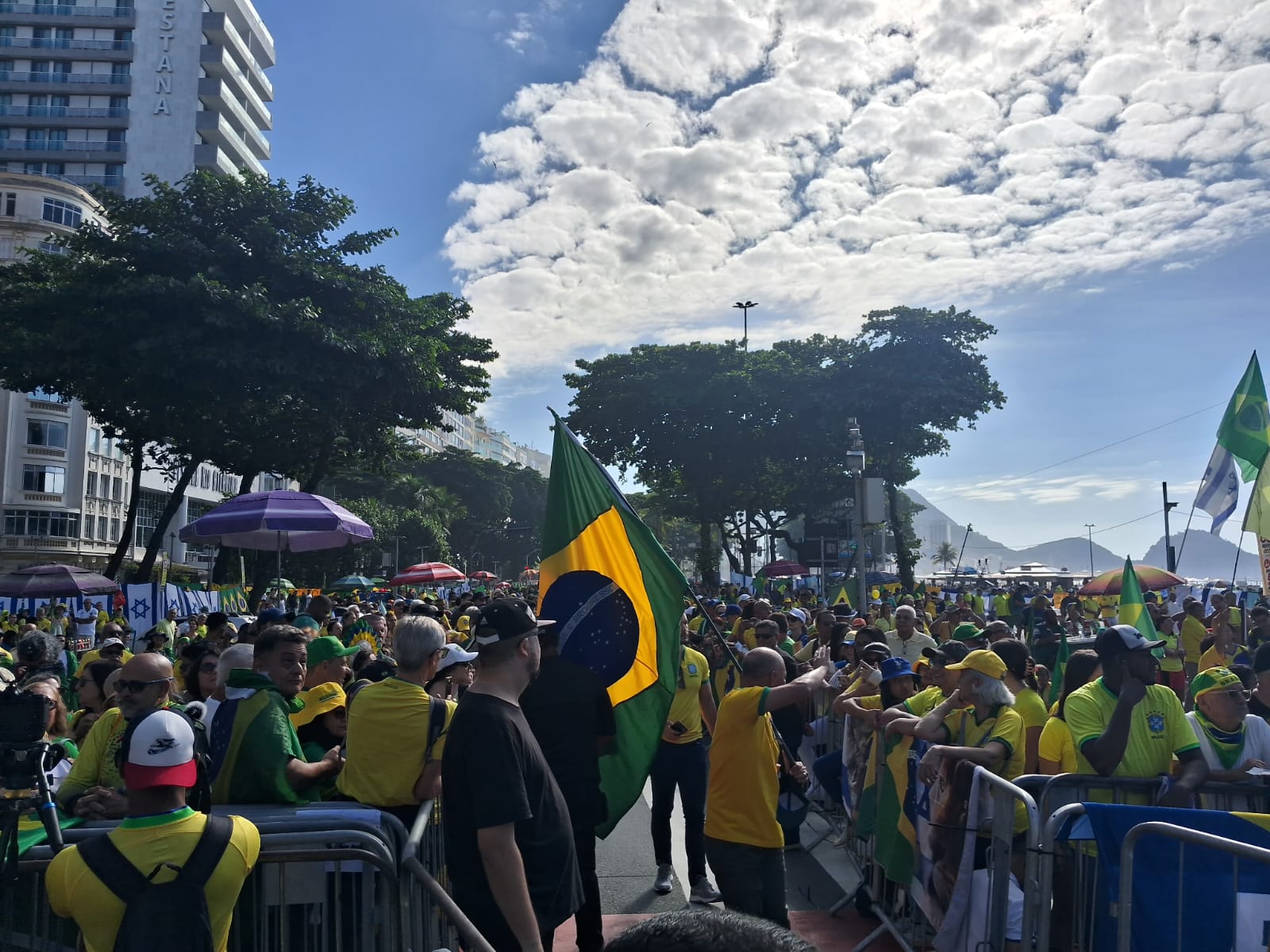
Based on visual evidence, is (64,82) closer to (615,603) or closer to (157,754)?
(615,603)

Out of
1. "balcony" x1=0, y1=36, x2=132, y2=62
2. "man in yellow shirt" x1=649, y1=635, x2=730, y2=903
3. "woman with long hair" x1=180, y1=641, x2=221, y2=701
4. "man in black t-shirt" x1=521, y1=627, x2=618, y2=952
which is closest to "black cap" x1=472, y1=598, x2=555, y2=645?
"man in black t-shirt" x1=521, y1=627, x2=618, y2=952

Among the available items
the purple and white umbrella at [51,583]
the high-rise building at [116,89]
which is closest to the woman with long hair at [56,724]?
the purple and white umbrella at [51,583]

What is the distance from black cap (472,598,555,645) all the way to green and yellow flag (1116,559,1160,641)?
7070 mm

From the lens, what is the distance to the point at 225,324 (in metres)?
19.2

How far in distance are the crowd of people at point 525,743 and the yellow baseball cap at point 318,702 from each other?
0.01 m

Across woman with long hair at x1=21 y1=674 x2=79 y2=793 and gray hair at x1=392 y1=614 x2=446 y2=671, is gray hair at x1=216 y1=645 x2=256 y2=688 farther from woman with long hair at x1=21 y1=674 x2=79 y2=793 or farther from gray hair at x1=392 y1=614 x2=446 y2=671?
gray hair at x1=392 y1=614 x2=446 y2=671

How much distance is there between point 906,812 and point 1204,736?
5.23 ft

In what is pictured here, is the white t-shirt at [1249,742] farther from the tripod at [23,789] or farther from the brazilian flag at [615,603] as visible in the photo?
the tripod at [23,789]

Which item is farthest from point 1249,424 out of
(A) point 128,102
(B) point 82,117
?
(B) point 82,117

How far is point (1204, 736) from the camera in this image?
5.06 metres

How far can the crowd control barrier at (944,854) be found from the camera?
173 inches

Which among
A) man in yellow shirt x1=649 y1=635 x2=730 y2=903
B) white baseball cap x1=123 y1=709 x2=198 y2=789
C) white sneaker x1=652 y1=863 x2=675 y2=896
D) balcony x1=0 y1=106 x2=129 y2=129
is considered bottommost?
white sneaker x1=652 y1=863 x2=675 y2=896

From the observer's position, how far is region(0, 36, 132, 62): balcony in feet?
201

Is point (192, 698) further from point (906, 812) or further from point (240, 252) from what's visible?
point (240, 252)
